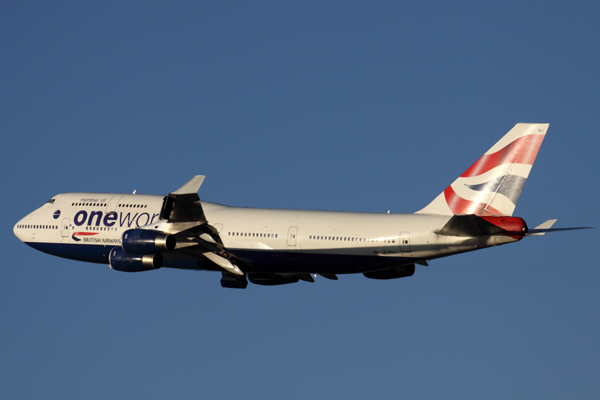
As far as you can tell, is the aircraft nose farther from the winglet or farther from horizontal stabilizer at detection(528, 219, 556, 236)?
horizontal stabilizer at detection(528, 219, 556, 236)

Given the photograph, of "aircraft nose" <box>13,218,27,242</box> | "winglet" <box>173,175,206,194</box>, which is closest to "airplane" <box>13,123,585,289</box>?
"winglet" <box>173,175,206,194</box>

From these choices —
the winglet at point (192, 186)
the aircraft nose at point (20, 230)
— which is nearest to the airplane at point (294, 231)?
the winglet at point (192, 186)

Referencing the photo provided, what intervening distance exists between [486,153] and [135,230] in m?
19.4

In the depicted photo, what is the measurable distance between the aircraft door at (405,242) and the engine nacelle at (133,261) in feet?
43.6

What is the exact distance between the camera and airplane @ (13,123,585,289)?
162ft

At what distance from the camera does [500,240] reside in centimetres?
4731

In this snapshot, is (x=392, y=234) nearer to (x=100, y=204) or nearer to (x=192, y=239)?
(x=192, y=239)

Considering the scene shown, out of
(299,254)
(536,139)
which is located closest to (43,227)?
(299,254)

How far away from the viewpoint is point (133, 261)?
52188 millimetres

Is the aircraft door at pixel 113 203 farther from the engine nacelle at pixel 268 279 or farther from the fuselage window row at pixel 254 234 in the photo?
the engine nacelle at pixel 268 279

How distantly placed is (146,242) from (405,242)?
1377 centimetres

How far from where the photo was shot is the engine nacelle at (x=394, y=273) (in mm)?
55000

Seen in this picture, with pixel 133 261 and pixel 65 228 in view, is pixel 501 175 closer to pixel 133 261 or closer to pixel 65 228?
pixel 133 261

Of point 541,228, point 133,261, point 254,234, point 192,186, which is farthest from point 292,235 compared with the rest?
point 541,228
